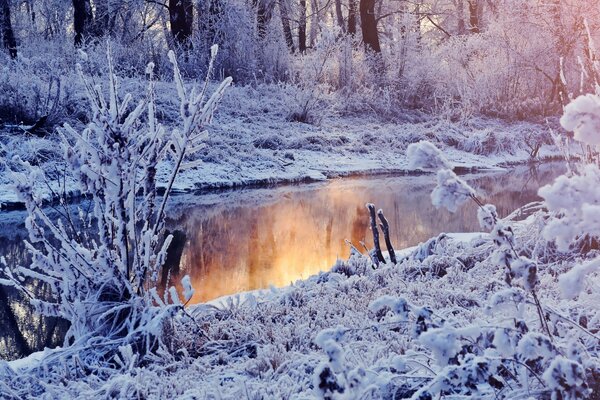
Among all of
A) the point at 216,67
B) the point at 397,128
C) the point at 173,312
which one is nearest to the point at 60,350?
the point at 173,312

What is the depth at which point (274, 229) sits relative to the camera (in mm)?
7785

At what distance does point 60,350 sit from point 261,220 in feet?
17.0

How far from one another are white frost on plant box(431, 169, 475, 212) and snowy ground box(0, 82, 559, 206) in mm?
8075

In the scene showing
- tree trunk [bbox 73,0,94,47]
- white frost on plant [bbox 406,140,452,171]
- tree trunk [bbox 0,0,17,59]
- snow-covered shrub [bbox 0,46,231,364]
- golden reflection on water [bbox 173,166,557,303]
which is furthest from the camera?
tree trunk [bbox 73,0,94,47]

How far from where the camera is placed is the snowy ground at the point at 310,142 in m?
10.5

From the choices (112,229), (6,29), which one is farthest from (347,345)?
(6,29)

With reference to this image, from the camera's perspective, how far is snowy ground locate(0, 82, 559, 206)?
10.5 metres

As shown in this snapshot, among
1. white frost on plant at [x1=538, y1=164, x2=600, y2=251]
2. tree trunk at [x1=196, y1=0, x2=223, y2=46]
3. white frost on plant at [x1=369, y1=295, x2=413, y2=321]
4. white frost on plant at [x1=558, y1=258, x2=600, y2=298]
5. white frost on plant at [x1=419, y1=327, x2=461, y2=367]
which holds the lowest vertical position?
white frost on plant at [x1=419, y1=327, x2=461, y2=367]

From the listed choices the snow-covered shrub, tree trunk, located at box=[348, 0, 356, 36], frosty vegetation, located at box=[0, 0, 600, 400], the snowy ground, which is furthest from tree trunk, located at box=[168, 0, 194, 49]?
the snow-covered shrub

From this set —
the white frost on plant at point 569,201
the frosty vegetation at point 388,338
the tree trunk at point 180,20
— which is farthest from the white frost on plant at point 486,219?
the tree trunk at point 180,20

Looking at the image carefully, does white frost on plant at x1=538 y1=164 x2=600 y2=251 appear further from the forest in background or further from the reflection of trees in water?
the forest in background

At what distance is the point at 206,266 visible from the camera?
6266 mm

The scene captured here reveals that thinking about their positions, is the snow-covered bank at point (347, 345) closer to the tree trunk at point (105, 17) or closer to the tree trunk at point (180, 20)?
the tree trunk at point (180, 20)

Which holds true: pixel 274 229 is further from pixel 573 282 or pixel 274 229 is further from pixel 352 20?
pixel 352 20
